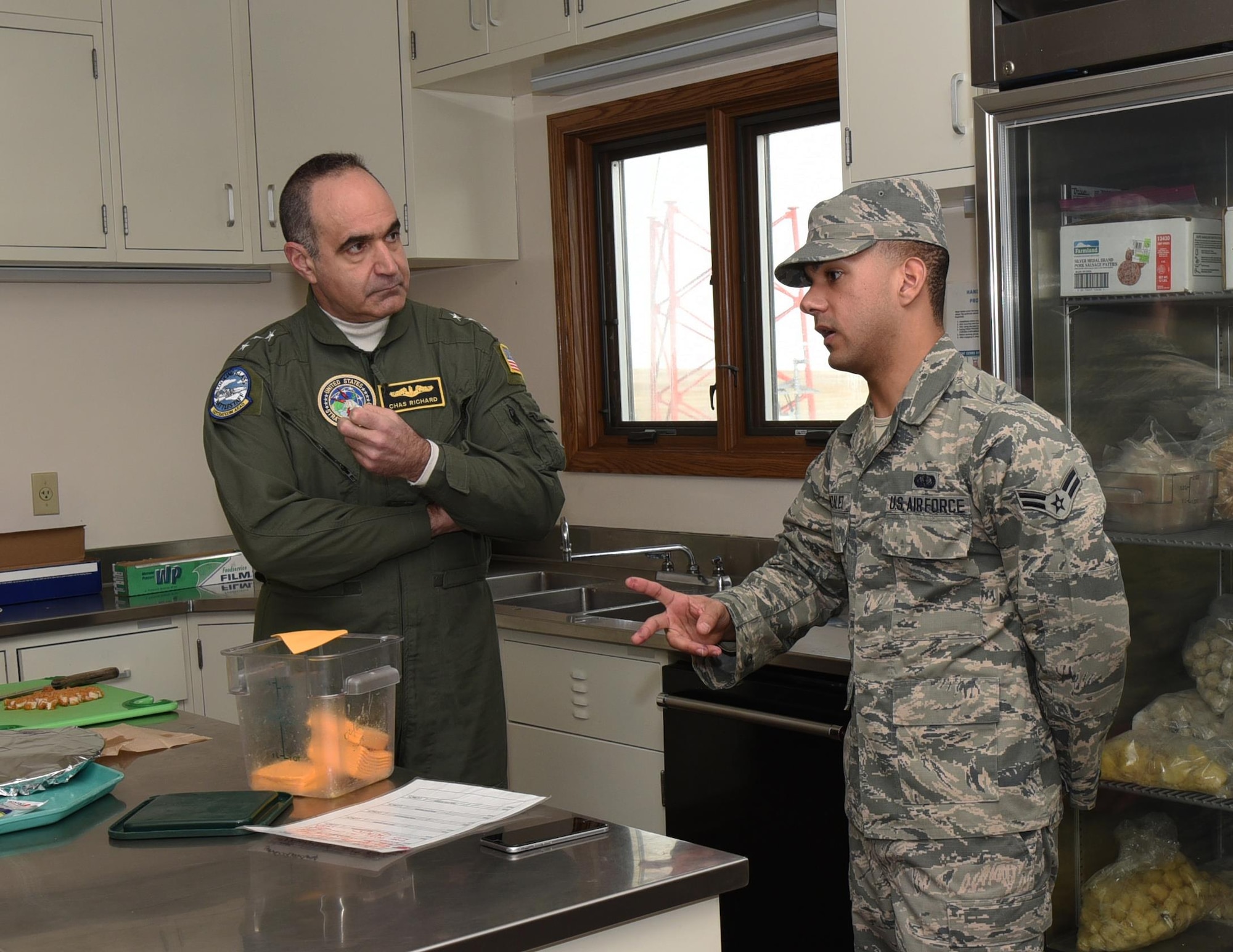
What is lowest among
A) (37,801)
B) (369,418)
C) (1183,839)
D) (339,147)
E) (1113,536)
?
(1183,839)

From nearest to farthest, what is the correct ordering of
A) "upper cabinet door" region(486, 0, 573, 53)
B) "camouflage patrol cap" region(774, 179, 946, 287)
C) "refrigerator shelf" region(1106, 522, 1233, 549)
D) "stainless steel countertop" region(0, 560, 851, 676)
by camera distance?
1. "camouflage patrol cap" region(774, 179, 946, 287)
2. "refrigerator shelf" region(1106, 522, 1233, 549)
3. "stainless steel countertop" region(0, 560, 851, 676)
4. "upper cabinet door" region(486, 0, 573, 53)

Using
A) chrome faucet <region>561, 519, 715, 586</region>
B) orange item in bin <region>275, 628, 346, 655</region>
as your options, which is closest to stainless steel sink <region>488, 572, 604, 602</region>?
chrome faucet <region>561, 519, 715, 586</region>

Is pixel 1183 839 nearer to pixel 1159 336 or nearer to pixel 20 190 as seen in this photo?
pixel 1159 336

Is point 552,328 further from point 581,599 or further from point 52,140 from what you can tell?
point 52,140

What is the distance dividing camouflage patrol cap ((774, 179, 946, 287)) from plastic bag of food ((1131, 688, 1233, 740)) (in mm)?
966

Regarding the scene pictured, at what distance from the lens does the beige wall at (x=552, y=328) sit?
3500 mm

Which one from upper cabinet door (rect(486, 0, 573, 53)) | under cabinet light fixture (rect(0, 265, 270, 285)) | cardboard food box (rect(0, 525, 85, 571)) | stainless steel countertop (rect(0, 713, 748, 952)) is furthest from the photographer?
under cabinet light fixture (rect(0, 265, 270, 285))

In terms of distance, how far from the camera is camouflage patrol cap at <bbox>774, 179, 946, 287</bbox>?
5.95 feet

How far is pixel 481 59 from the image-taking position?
11.8 ft

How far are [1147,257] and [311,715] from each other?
59.6 inches

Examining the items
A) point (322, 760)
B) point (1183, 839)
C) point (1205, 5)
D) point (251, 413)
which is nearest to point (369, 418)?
point (251, 413)

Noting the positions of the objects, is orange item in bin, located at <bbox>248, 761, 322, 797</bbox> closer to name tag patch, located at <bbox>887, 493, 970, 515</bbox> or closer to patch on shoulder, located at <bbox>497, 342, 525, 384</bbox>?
name tag patch, located at <bbox>887, 493, 970, 515</bbox>

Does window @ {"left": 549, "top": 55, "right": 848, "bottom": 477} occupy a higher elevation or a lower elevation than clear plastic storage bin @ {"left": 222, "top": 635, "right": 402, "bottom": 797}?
higher

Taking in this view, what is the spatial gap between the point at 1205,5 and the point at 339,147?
2519 mm
